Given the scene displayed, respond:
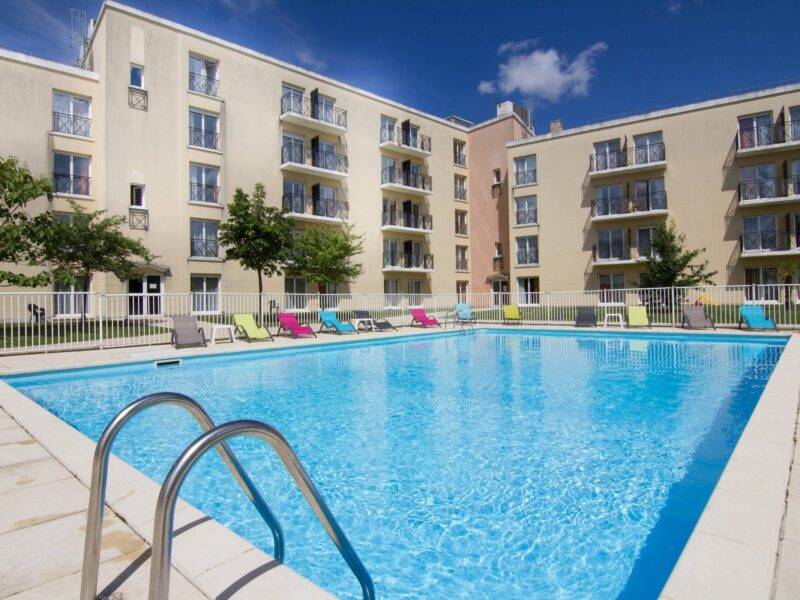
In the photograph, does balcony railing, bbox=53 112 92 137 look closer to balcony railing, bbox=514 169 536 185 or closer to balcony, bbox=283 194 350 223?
balcony, bbox=283 194 350 223

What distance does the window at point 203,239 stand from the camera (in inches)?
926

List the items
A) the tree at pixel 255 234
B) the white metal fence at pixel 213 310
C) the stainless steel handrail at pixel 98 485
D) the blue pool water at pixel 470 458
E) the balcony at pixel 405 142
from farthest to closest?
the balcony at pixel 405 142 < the tree at pixel 255 234 < the white metal fence at pixel 213 310 < the blue pool water at pixel 470 458 < the stainless steel handrail at pixel 98 485

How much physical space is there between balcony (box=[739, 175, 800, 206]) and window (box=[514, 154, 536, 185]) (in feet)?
40.6

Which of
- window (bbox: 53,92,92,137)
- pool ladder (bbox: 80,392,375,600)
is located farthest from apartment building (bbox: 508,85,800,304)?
pool ladder (bbox: 80,392,375,600)

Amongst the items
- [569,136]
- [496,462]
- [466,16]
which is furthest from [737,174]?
[496,462]

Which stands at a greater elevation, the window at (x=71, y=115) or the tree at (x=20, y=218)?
the window at (x=71, y=115)

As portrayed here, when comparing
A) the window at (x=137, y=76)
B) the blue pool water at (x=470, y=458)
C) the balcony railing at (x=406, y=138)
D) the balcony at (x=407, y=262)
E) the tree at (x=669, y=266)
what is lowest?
the blue pool water at (x=470, y=458)

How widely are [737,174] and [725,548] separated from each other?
31.3 m

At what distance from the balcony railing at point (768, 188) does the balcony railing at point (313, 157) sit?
23644 mm

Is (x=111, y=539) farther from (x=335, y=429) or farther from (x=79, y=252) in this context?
(x=79, y=252)

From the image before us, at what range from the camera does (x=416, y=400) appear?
7902 mm

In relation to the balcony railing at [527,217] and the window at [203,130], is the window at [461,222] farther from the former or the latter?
the window at [203,130]

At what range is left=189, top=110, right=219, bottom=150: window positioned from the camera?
23938 mm

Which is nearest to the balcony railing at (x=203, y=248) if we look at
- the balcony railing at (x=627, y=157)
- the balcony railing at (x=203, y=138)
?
the balcony railing at (x=203, y=138)
